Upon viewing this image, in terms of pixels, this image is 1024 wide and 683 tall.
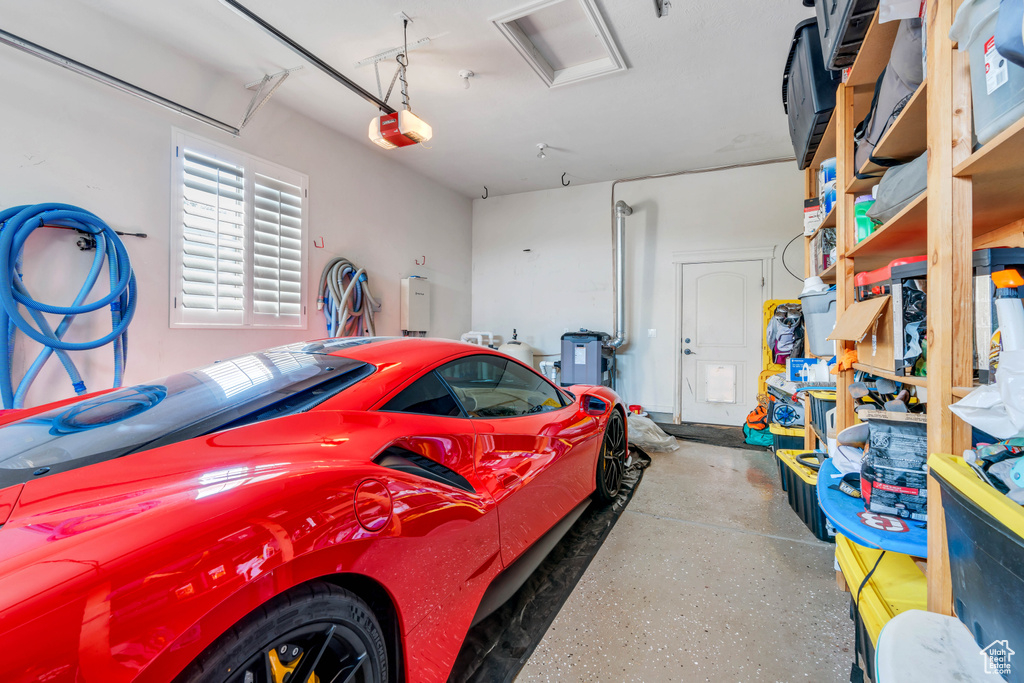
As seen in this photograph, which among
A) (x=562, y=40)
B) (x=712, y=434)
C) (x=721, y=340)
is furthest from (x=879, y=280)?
(x=721, y=340)

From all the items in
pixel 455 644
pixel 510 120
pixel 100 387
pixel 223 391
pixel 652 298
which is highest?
pixel 510 120

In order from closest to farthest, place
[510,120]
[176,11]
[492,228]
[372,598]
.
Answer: [372,598] < [176,11] < [510,120] < [492,228]

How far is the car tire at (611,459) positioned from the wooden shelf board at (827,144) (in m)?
1.86

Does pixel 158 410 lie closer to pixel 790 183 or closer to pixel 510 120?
pixel 510 120

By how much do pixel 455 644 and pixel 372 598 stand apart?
0.34 meters

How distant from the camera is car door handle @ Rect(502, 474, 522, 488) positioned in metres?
1.33

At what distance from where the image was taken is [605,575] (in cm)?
175

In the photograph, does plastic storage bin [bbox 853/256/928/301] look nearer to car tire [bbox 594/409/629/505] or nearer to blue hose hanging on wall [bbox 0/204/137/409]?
car tire [bbox 594/409/629/505]

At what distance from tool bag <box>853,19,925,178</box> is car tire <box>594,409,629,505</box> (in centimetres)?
166

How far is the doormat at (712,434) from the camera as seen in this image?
3.89 meters

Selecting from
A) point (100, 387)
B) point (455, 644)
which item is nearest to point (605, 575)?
point (455, 644)

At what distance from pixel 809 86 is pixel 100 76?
3.73m

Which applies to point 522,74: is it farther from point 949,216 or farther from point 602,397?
point 949,216

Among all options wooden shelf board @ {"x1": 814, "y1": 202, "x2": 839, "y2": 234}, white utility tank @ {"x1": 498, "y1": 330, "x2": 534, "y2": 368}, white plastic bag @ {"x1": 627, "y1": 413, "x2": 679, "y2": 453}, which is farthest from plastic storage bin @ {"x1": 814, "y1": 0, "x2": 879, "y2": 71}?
white utility tank @ {"x1": 498, "y1": 330, "x2": 534, "y2": 368}
